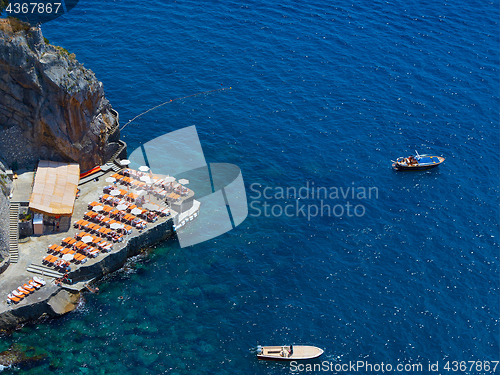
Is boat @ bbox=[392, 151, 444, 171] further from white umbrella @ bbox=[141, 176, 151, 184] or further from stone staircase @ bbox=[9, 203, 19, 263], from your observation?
stone staircase @ bbox=[9, 203, 19, 263]

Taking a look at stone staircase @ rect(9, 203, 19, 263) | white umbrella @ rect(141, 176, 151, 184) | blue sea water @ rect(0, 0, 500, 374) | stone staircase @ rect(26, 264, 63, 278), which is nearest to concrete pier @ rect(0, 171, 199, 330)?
stone staircase @ rect(26, 264, 63, 278)

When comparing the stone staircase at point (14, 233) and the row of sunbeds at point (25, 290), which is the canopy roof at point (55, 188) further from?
the row of sunbeds at point (25, 290)

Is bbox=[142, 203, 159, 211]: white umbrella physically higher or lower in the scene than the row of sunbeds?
higher

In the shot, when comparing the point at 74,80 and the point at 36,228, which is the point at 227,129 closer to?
the point at 74,80

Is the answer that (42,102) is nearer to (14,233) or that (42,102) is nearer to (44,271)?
(14,233)

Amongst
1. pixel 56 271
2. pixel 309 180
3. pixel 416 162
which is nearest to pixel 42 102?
pixel 56 271
